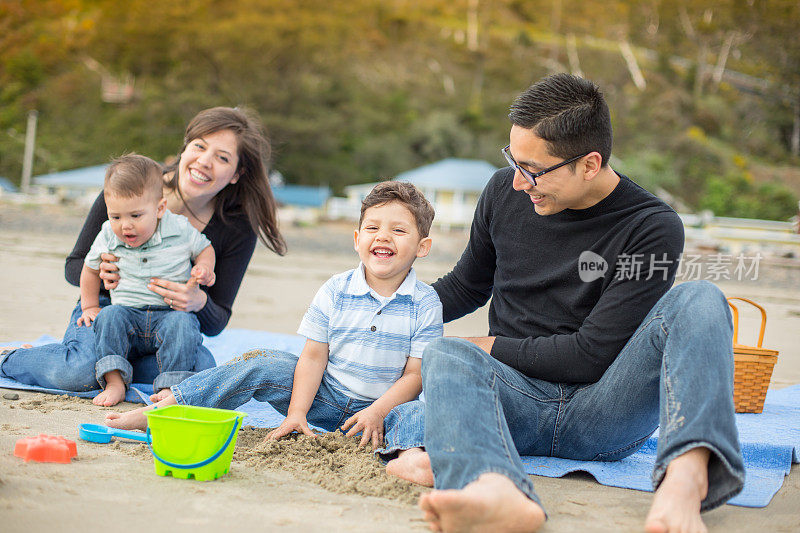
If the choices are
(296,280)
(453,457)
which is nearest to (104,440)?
(453,457)

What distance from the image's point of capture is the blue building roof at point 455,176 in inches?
1088

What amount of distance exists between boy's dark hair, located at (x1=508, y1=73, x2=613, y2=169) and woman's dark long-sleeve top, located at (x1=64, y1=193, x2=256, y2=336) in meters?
1.77

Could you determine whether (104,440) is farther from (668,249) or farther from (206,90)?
(206,90)

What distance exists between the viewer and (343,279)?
2740mm

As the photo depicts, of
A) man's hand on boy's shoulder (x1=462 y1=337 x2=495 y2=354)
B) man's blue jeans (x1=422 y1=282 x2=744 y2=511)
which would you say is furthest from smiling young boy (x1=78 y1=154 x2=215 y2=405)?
man's blue jeans (x1=422 y1=282 x2=744 y2=511)

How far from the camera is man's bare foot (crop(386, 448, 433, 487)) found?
2150 millimetres

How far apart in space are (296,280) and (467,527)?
28.6 feet

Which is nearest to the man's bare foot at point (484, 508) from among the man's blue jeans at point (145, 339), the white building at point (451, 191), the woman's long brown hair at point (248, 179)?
the man's blue jeans at point (145, 339)

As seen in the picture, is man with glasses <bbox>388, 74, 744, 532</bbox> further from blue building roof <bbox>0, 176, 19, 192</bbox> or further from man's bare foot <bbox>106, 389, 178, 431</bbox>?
blue building roof <bbox>0, 176, 19, 192</bbox>

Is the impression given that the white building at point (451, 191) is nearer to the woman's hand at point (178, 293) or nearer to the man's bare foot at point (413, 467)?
the woman's hand at point (178, 293)

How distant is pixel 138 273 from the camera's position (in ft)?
11.0

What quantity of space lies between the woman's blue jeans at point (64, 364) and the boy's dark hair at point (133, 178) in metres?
0.64

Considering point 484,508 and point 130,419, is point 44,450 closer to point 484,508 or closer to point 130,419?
point 130,419

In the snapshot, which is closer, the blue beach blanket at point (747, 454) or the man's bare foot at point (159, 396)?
the blue beach blanket at point (747, 454)
